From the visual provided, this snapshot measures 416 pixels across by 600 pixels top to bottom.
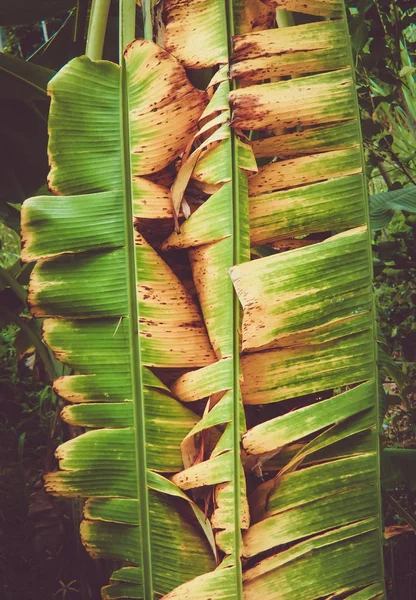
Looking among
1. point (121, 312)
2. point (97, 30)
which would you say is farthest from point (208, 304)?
point (97, 30)

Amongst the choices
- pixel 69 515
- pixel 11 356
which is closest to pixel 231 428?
pixel 69 515

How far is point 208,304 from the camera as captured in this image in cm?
68

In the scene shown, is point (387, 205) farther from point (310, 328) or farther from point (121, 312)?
point (121, 312)

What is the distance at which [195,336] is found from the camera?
2.28ft

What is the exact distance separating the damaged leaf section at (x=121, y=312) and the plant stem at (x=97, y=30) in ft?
0.47

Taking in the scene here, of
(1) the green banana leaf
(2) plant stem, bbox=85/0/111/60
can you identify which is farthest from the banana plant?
(1) the green banana leaf

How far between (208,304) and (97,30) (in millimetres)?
474

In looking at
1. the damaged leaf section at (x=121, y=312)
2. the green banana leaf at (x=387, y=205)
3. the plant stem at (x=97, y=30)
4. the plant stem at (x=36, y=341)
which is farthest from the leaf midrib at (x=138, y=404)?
the plant stem at (x=36, y=341)

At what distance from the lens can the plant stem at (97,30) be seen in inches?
32.6

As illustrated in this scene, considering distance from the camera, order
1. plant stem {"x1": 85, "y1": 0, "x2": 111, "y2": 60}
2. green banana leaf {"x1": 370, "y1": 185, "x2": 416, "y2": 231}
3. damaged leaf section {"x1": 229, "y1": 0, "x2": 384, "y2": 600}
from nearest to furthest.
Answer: damaged leaf section {"x1": 229, "y1": 0, "x2": 384, "y2": 600}, plant stem {"x1": 85, "y1": 0, "x2": 111, "y2": 60}, green banana leaf {"x1": 370, "y1": 185, "x2": 416, "y2": 231}

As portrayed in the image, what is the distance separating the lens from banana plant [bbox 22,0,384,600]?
670 millimetres

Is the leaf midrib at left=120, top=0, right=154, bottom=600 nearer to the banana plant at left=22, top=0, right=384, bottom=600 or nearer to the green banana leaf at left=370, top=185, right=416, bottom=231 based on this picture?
the banana plant at left=22, top=0, right=384, bottom=600

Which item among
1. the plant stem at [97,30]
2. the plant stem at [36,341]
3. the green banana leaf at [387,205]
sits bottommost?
the plant stem at [36,341]

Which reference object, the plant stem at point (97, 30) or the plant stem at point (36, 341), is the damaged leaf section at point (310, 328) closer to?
the plant stem at point (97, 30)
